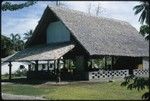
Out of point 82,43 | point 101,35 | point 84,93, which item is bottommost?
point 84,93

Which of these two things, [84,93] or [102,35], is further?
[102,35]

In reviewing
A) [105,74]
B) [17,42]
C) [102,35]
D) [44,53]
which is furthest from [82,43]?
[17,42]

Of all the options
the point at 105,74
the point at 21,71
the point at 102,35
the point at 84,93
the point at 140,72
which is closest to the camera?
the point at 84,93

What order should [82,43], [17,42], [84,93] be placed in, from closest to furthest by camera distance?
[84,93], [82,43], [17,42]

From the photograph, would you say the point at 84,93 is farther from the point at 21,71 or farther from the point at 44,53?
the point at 21,71

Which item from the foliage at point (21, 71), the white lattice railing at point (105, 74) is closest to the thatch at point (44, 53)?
the white lattice railing at point (105, 74)

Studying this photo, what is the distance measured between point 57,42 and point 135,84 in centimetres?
2676

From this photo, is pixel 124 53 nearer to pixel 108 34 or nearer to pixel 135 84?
pixel 108 34

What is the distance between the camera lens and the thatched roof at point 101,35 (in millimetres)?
31017

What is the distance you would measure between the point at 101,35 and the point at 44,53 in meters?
6.90

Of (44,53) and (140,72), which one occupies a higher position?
(44,53)

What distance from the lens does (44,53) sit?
99.1 ft

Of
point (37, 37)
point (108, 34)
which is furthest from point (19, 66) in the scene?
point (108, 34)

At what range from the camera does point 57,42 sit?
110 feet
